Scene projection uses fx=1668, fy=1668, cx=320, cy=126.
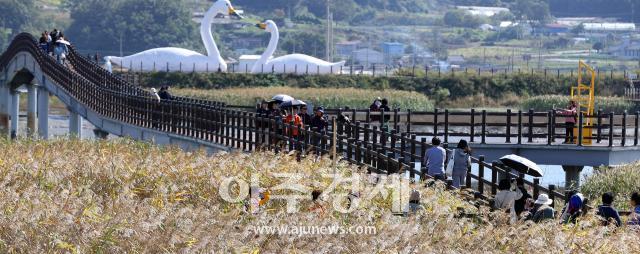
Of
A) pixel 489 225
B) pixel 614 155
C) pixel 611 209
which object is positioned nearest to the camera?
pixel 489 225

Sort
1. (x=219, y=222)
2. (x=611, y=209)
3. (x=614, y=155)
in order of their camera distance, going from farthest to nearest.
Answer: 1. (x=614, y=155)
2. (x=611, y=209)
3. (x=219, y=222)

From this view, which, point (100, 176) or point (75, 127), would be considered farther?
point (75, 127)

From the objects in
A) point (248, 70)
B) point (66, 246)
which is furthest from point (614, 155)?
point (248, 70)

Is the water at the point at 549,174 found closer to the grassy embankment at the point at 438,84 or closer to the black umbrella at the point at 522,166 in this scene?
the black umbrella at the point at 522,166

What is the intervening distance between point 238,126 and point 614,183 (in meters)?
7.74

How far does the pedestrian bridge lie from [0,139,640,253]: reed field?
1507mm

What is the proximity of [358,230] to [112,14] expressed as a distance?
560 ft

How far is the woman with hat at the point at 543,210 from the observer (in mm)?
21202

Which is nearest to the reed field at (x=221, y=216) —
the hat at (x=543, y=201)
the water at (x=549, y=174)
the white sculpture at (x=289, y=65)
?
the hat at (x=543, y=201)

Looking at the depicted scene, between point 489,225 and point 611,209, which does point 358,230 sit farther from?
point 611,209

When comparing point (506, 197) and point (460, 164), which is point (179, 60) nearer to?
point (460, 164)

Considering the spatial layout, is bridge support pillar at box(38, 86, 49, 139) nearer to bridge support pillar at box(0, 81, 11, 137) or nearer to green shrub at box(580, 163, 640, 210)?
bridge support pillar at box(0, 81, 11, 137)

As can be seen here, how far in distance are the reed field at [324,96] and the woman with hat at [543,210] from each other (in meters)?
49.6

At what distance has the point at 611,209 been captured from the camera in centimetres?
2147
